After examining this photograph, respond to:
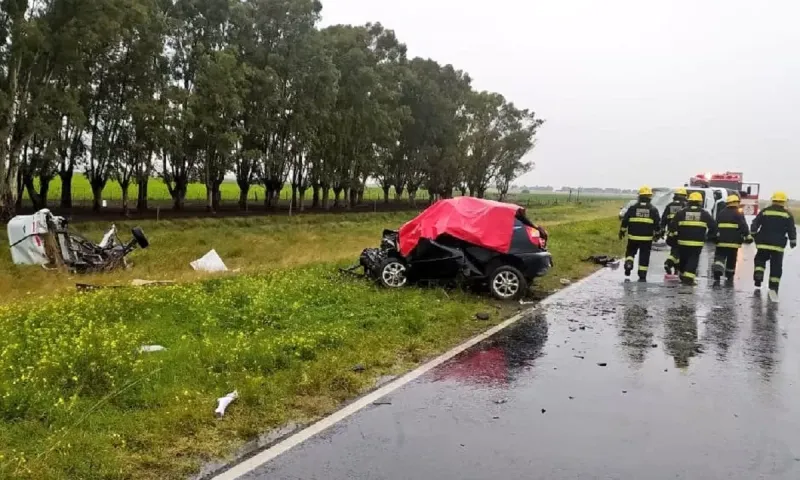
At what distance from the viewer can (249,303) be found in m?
8.86

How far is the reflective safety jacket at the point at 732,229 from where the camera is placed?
12539 millimetres

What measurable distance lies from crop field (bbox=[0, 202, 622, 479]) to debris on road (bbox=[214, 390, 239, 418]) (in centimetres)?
6

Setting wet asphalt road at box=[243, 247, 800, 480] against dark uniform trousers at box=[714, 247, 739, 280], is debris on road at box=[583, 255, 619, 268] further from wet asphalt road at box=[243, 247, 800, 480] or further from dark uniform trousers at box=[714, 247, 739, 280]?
wet asphalt road at box=[243, 247, 800, 480]

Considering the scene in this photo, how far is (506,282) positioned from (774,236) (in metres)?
5.53

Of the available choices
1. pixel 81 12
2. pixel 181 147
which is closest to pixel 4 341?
pixel 81 12

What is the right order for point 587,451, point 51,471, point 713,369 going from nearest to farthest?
point 51,471
point 587,451
point 713,369

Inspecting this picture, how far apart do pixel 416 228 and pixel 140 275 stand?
7321 mm

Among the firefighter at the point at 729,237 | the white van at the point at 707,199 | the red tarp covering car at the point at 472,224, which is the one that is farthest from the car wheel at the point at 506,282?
the white van at the point at 707,199

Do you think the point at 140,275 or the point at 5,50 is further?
the point at 5,50

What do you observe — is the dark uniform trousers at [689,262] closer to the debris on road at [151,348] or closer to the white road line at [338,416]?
the white road line at [338,416]

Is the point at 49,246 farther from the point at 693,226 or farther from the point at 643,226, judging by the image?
the point at 693,226

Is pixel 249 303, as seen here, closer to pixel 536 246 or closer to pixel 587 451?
pixel 536 246

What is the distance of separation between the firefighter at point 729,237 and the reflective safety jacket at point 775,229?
0.44 meters

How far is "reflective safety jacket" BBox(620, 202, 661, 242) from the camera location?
1298 cm
